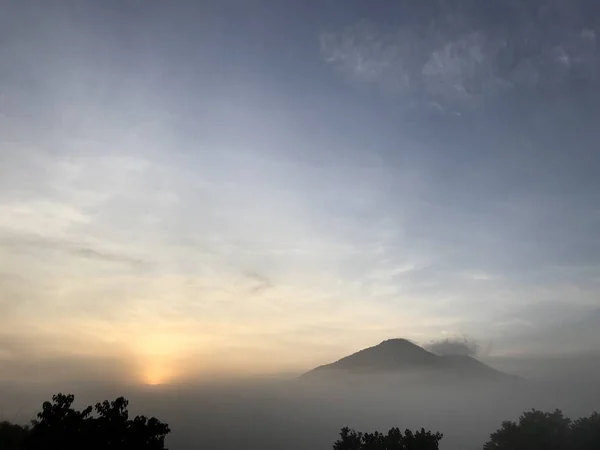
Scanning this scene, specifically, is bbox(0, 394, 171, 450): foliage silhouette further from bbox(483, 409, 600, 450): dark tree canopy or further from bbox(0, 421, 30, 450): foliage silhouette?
bbox(483, 409, 600, 450): dark tree canopy

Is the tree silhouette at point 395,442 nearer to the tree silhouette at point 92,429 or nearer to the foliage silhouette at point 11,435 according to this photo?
the tree silhouette at point 92,429

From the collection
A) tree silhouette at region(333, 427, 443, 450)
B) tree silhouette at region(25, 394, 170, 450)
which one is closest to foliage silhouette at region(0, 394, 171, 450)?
tree silhouette at region(25, 394, 170, 450)

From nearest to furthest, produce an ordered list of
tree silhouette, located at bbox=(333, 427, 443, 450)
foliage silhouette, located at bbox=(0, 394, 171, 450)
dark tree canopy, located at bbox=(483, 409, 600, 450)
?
1. foliage silhouette, located at bbox=(0, 394, 171, 450)
2. tree silhouette, located at bbox=(333, 427, 443, 450)
3. dark tree canopy, located at bbox=(483, 409, 600, 450)

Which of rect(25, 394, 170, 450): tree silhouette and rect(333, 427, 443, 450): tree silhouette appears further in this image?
rect(333, 427, 443, 450): tree silhouette

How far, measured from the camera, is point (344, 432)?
58656mm

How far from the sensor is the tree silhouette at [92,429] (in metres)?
27.7


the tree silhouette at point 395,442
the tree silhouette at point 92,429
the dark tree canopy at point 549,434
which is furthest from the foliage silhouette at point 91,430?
the dark tree canopy at point 549,434

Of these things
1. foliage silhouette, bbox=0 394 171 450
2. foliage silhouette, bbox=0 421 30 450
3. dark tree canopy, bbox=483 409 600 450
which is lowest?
dark tree canopy, bbox=483 409 600 450

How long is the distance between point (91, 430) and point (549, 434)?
84325mm

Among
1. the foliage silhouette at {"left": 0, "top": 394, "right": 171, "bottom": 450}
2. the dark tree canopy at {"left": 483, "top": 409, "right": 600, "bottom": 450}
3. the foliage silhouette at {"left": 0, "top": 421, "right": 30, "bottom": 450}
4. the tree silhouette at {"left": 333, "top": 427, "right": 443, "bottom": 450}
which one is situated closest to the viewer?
the foliage silhouette at {"left": 0, "top": 394, "right": 171, "bottom": 450}

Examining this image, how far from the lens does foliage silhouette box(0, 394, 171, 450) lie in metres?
27.7

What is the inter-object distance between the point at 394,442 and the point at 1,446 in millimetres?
46127

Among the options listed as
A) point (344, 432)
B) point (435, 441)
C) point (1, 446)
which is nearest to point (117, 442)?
point (1, 446)

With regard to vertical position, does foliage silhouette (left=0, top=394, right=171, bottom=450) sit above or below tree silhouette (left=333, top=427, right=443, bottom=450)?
above
